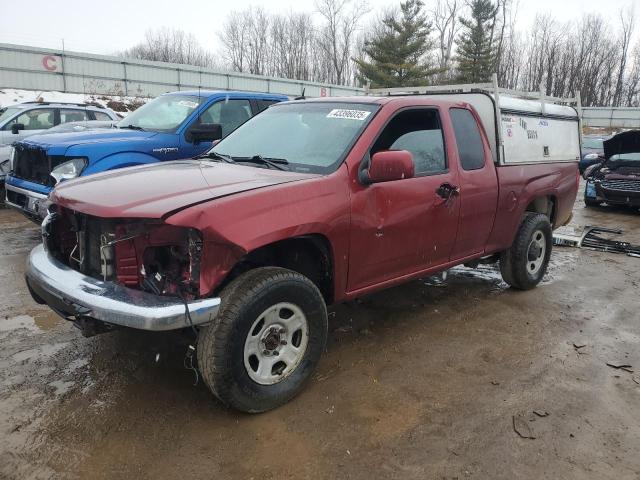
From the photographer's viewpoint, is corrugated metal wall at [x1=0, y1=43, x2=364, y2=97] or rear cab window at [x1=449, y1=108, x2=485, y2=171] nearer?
rear cab window at [x1=449, y1=108, x2=485, y2=171]

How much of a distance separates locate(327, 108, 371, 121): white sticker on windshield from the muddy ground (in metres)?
1.76

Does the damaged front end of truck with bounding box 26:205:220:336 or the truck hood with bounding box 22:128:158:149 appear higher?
the truck hood with bounding box 22:128:158:149

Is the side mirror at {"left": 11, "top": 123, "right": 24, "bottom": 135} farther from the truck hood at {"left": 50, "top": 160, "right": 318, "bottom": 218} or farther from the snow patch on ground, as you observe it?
the snow patch on ground

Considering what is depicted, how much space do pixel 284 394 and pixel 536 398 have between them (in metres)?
1.64

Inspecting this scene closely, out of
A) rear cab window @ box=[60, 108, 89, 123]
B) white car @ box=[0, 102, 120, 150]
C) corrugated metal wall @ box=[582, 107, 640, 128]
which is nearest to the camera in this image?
white car @ box=[0, 102, 120, 150]

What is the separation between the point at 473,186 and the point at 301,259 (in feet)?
5.91

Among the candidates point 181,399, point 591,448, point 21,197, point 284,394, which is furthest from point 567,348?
point 21,197

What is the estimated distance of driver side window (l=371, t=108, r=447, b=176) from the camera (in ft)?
12.5

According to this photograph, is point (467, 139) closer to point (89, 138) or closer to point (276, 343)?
point (276, 343)

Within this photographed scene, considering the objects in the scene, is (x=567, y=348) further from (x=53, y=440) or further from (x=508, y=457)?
(x=53, y=440)

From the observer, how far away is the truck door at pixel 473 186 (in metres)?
4.28

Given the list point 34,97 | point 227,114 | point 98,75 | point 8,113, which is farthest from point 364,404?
point 98,75

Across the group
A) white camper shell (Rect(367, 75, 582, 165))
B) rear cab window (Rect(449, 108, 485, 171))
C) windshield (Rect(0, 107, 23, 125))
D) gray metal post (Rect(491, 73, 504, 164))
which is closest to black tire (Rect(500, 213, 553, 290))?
white camper shell (Rect(367, 75, 582, 165))

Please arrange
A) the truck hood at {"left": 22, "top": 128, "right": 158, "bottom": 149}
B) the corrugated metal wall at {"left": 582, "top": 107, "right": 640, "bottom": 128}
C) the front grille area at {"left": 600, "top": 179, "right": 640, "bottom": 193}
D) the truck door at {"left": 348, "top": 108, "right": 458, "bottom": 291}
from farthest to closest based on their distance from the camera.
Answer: the corrugated metal wall at {"left": 582, "top": 107, "right": 640, "bottom": 128}
the front grille area at {"left": 600, "top": 179, "right": 640, "bottom": 193}
the truck hood at {"left": 22, "top": 128, "right": 158, "bottom": 149}
the truck door at {"left": 348, "top": 108, "right": 458, "bottom": 291}
